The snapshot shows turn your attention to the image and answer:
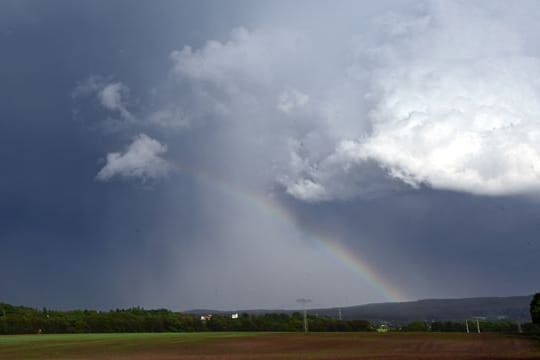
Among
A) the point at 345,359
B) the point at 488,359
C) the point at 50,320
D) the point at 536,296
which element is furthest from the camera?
the point at 50,320

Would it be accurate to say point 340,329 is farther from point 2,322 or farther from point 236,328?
point 2,322

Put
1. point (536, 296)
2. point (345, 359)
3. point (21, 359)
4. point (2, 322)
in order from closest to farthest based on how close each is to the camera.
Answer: point (345, 359) → point (21, 359) → point (536, 296) → point (2, 322)

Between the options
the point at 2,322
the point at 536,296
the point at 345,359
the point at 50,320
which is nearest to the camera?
the point at 345,359

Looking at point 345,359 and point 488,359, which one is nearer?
point 488,359

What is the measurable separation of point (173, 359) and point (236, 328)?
13476 centimetres

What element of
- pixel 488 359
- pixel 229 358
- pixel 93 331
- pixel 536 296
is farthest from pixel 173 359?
pixel 93 331

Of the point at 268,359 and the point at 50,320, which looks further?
the point at 50,320

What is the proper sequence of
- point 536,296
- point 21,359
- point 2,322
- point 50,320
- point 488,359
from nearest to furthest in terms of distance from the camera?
point 488,359 < point 21,359 < point 536,296 < point 2,322 < point 50,320

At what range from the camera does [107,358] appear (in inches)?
2761

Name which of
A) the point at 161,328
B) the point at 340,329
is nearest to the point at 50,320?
the point at 161,328

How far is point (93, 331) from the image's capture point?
186500mm

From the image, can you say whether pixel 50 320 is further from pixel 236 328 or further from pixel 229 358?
pixel 229 358

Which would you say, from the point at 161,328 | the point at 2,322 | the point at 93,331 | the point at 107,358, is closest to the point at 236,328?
the point at 161,328

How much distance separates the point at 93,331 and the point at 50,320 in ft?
49.7
